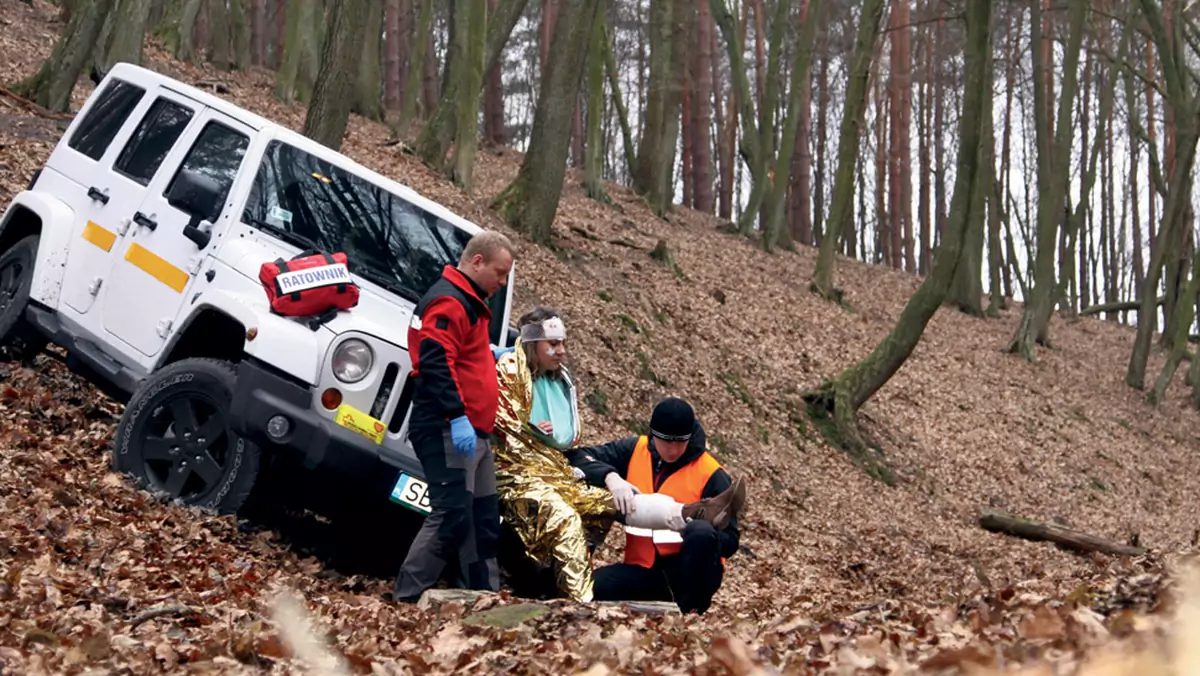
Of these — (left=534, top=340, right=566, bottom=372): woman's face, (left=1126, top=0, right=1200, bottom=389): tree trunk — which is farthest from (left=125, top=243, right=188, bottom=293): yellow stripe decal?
(left=1126, top=0, right=1200, bottom=389): tree trunk

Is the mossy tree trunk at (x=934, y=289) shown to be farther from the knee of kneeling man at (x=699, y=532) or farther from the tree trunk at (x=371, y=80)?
the tree trunk at (x=371, y=80)

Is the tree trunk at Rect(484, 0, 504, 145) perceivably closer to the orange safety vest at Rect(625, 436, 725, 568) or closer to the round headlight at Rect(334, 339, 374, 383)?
the round headlight at Rect(334, 339, 374, 383)

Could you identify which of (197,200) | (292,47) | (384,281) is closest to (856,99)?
(292,47)

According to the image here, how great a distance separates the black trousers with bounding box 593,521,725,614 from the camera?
6770 millimetres

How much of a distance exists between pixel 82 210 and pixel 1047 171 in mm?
21437

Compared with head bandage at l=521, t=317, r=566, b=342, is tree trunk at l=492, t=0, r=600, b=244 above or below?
above

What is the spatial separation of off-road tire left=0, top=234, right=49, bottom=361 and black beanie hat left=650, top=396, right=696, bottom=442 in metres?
4.22

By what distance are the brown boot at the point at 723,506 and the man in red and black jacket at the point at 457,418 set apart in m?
1.10

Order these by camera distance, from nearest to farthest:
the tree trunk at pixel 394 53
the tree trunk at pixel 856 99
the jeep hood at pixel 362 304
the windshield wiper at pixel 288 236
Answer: the jeep hood at pixel 362 304 < the windshield wiper at pixel 288 236 < the tree trunk at pixel 856 99 < the tree trunk at pixel 394 53

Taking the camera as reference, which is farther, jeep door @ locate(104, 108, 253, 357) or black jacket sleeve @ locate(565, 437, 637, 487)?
jeep door @ locate(104, 108, 253, 357)

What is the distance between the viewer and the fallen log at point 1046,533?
44.7 feet

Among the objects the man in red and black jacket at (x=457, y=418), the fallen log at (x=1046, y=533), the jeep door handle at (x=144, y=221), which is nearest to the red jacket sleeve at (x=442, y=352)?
the man in red and black jacket at (x=457, y=418)

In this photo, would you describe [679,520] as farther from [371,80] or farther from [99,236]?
[371,80]

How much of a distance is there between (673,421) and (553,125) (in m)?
10.8
